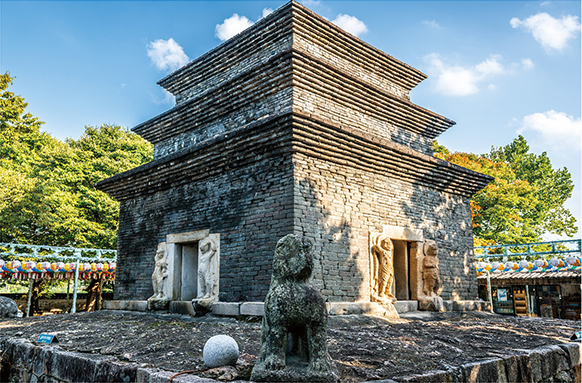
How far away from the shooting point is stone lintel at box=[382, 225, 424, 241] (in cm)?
941

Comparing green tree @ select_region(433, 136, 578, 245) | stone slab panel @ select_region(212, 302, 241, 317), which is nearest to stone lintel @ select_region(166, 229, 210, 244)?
stone slab panel @ select_region(212, 302, 241, 317)

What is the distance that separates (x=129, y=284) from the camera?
37.5 feet

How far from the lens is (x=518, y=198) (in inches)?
917

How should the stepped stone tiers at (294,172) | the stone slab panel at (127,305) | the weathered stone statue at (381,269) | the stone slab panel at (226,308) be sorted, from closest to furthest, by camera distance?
1. the stone slab panel at (226,308)
2. the stepped stone tiers at (294,172)
3. the weathered stone statue at (381,269)
4. the stone slab panel at (127,305)

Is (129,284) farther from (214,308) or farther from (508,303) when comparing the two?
(508,303)

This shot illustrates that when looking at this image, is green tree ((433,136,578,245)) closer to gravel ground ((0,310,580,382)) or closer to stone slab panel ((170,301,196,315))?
gravel ground ((0,310,580,382))

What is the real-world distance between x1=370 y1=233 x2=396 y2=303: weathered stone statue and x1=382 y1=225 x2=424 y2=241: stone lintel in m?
0.31

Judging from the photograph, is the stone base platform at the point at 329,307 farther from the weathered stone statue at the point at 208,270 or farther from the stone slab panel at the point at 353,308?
the weathered stone statue at the point at 208,270

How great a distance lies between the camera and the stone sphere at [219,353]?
4.47 metres

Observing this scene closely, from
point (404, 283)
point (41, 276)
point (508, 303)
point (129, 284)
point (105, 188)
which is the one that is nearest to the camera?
point (404, 283)

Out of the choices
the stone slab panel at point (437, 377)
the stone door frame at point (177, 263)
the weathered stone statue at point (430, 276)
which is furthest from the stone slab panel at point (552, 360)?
the stone door frame at point (177, 263)

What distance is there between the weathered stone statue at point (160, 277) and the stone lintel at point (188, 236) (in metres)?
0.31

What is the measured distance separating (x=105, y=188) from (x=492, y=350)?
428 inches

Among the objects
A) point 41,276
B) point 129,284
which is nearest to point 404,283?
point 129,284
